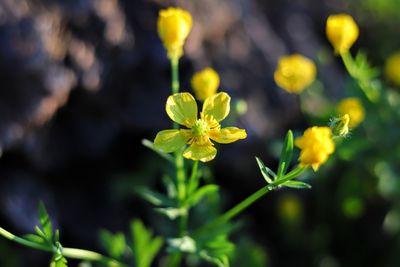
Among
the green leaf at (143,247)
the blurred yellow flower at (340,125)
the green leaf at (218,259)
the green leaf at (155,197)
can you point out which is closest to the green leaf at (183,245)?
the green leaf at (218,259)

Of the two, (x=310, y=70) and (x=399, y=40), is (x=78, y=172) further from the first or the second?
(x=399, y=40)

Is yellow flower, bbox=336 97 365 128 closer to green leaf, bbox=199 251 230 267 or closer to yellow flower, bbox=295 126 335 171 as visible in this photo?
yellow flower, bbox=295 126 335 171

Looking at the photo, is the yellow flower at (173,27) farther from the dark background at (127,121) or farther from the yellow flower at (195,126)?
the dark background at (127,121)

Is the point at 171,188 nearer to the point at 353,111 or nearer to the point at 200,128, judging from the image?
the point at 200,128

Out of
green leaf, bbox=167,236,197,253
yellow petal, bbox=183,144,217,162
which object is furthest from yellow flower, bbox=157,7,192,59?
green leaf, bbox=167,236,197,253

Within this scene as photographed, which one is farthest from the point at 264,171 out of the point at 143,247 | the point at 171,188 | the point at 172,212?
the point at 143,247
